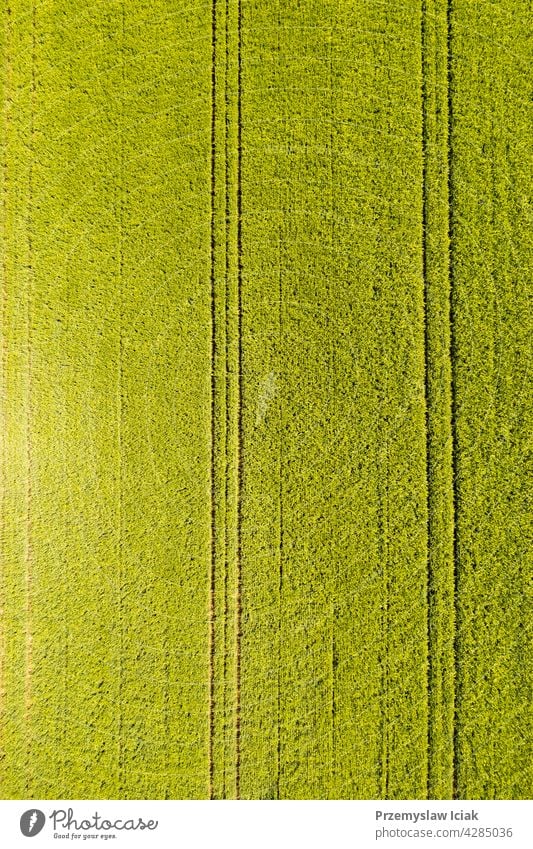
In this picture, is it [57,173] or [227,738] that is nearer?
[227,738]

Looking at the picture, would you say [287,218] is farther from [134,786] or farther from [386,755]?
[134,786]

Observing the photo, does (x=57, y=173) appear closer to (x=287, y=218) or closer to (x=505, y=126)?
(x=287, y=218)

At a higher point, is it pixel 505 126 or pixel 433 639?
pixel 505 126

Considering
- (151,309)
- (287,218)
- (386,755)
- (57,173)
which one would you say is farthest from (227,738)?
(57,173)
